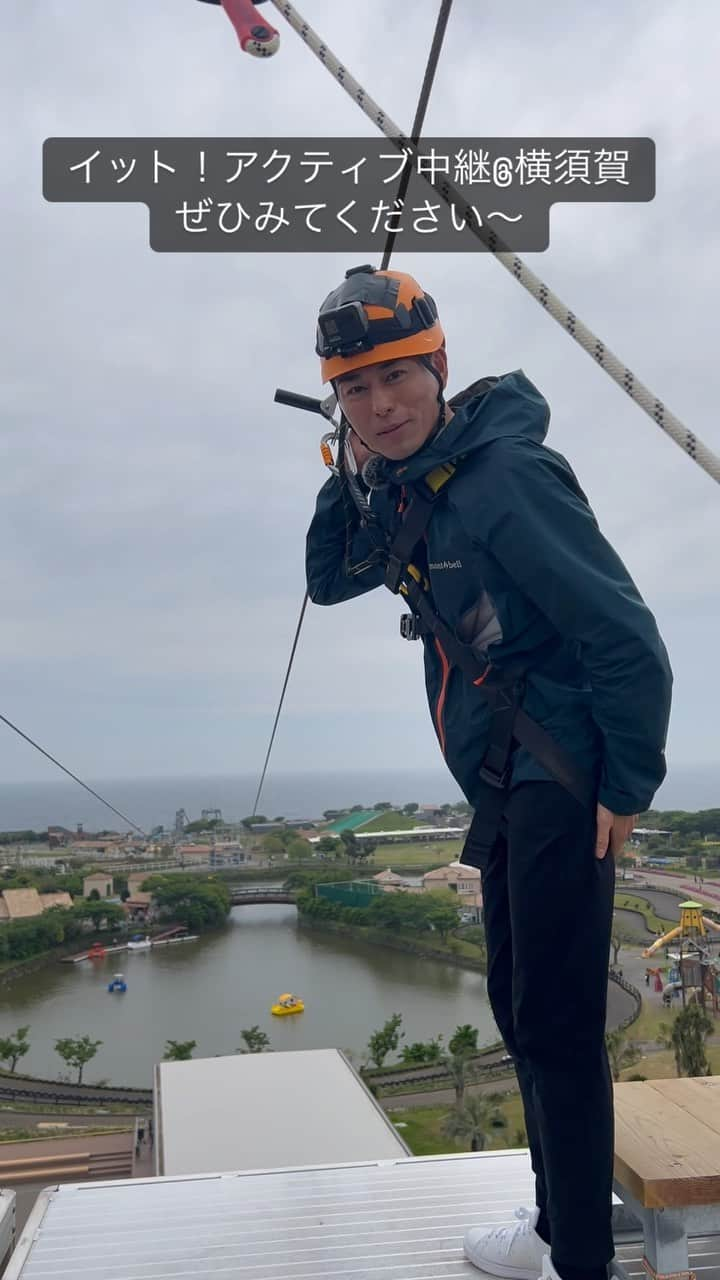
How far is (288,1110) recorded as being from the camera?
1244 cm

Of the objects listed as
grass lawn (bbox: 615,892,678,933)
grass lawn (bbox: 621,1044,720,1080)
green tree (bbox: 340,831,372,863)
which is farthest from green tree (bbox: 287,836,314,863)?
grass lawn (bbox: 621,1044,720,1080)

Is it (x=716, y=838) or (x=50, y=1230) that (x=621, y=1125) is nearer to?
(x=50, y=1230)

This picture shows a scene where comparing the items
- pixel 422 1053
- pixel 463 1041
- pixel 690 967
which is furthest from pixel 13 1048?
pixel 690 967

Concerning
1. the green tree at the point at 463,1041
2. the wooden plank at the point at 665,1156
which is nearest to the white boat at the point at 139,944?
the green tree at the point at 463,1041

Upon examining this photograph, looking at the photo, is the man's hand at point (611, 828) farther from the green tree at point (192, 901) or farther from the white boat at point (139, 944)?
the green tree at point (192, 901)

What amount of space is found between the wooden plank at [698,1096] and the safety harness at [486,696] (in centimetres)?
55

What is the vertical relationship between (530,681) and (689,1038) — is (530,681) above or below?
above

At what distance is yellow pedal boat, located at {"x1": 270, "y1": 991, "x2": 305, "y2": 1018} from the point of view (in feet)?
88.3

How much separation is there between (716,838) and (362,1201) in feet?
98.9

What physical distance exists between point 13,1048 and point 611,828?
2670cm

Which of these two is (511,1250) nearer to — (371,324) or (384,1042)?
(371,324)

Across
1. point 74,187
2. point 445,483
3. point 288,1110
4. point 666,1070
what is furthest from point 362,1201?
point 666,1070

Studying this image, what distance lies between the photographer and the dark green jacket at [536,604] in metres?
0.88

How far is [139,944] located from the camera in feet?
102
